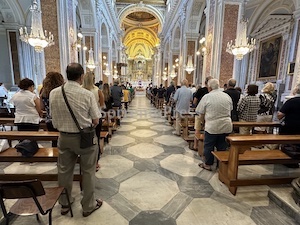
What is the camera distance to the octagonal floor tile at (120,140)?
15.9ft

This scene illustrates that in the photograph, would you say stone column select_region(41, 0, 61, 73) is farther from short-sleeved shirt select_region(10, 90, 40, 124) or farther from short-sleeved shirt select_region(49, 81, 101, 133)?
short-sleeved shirt select_region(49, 81, 101, 133)

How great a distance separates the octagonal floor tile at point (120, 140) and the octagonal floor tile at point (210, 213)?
2744 millimetres

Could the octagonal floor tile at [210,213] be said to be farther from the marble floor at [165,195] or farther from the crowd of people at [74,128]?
the crowd of people at [74,128]

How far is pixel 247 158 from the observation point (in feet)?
9.23

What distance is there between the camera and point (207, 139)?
326 centimetres

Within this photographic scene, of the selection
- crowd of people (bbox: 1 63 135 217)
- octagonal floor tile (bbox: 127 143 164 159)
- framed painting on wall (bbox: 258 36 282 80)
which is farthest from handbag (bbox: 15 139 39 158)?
framed painting on wall (bbox: 258 36 282 80)

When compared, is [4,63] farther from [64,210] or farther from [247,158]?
[247,158]

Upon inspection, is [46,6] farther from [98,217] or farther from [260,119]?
[260,119]

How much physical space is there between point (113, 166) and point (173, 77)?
520 inches

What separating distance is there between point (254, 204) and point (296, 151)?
45.8 inches

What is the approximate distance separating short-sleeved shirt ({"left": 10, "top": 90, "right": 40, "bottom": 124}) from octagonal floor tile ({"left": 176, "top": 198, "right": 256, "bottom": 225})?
298 cm

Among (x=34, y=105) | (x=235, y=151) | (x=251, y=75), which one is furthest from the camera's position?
(x=251, y=75)

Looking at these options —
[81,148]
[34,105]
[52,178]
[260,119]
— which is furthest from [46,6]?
[260,119]

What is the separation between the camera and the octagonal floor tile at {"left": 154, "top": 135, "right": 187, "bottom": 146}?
492cm
